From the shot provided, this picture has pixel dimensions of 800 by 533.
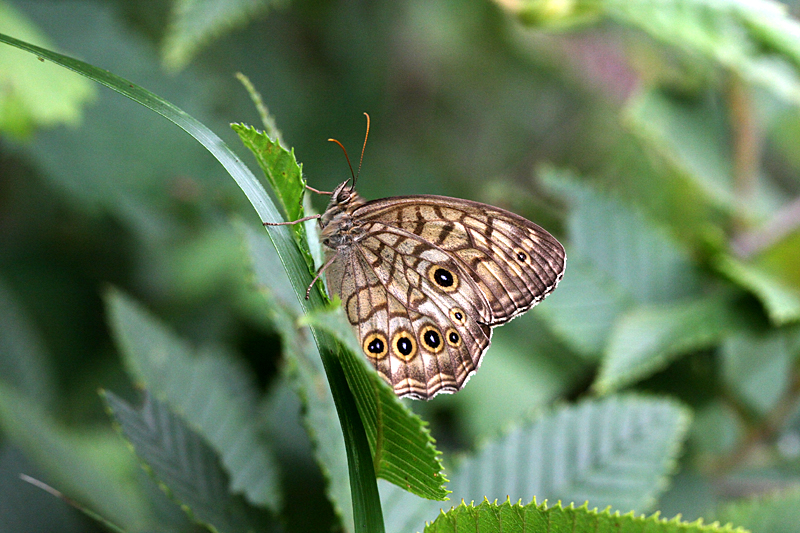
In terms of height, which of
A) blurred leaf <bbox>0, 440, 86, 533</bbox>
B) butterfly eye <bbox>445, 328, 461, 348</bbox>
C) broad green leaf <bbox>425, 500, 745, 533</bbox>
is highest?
butterfly eye <bbox>445, 328, 461, 348</bbox>

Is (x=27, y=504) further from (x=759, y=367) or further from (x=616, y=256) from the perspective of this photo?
(x=759, y=367)

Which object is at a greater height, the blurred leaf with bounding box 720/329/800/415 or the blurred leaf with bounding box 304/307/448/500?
the blurred leaf with bounding box 720/329/800/415

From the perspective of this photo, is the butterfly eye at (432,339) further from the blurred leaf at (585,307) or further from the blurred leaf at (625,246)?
the blurred leaf at (625,246)

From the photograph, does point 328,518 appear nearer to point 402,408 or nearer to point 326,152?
point 402,408

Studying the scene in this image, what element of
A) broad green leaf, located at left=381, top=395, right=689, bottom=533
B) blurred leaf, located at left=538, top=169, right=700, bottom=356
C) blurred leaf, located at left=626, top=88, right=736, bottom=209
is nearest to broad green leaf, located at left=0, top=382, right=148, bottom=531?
broad green leaf, located at left=381, top=395, right=689, bottom=533

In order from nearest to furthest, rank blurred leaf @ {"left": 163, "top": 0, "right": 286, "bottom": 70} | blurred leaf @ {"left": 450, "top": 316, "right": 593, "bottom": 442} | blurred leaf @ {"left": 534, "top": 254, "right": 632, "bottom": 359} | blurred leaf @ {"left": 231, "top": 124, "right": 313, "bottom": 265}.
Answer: blurred leaf @ {"left": 231, "top": 124, "right": 313, "bottom": 265} < blurred leaf @ {"left": 163, "top": 0, "right": 286, "bottom": 70} < blurred leaf @ {"left": 534, "top": 254, "right": 632, "bottom": 359} < blurred leaf @ {"left": 450, "top": 316, "right": 593, "bottom": 442}

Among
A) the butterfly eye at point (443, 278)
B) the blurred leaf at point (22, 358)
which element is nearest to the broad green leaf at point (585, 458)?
the butterfly eye at point (443, 278)

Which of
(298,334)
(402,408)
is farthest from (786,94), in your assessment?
(402,408)

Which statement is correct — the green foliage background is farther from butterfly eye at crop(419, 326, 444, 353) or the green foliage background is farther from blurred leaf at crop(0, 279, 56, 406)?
butterfly eye at crop(419, 326, 444, 353)

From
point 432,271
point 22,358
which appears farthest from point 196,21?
point 22,358
